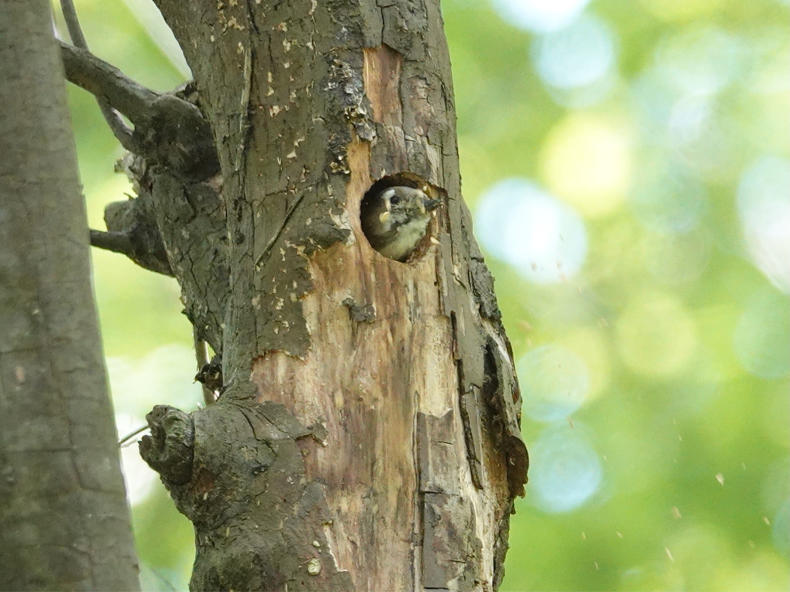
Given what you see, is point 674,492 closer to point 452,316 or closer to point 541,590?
point 541,590

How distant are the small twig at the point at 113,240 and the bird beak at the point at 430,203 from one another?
1434 millimetres

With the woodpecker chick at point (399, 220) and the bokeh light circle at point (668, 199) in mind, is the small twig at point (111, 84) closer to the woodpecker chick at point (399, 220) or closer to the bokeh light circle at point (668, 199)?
the woodpecker chick at point (399, 220)

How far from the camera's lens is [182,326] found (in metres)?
8.41

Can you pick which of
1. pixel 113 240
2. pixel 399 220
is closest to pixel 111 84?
pixel 113 240

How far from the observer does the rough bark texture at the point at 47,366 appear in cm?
175

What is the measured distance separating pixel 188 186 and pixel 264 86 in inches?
28.3

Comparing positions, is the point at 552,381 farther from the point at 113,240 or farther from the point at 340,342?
the point at 340,342

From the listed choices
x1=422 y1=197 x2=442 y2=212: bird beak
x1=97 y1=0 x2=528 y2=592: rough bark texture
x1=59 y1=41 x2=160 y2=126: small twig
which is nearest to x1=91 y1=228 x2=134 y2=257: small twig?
x1=59 y1=41 x2=160 y2=126: small twig

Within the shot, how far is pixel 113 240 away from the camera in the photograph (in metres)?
4.07

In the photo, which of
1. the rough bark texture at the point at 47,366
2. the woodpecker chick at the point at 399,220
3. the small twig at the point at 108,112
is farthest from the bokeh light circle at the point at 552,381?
the rough bark texture at the point at 47,366

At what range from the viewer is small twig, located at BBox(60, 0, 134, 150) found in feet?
13.1

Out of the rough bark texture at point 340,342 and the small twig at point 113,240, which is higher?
the small twig at point 113,240

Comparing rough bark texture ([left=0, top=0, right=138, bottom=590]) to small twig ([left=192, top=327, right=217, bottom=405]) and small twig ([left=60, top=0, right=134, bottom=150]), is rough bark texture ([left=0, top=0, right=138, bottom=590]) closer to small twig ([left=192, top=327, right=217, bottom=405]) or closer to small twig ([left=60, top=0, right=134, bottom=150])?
small twig ([left=192, top=327, right=217, bottom=405])

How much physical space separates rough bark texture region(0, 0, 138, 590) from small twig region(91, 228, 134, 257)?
2119mm
